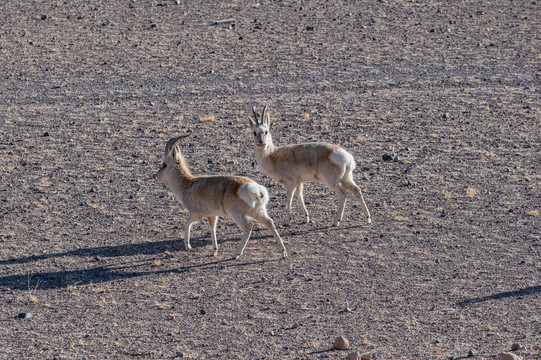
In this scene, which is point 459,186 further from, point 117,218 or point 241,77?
point 241,77

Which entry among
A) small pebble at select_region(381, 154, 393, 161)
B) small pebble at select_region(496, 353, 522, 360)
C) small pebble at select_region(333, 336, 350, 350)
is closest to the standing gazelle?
small pebble at select_region(381, 154, 393, 161)

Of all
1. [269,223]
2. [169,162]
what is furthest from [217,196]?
[169,162]

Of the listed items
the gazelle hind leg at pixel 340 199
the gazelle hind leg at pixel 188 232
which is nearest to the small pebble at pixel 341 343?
the gazelle hind leg at pixel 188 232

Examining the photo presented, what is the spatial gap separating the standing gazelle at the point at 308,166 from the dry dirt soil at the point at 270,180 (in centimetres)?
62

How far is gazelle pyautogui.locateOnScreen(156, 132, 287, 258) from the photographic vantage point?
473 inches

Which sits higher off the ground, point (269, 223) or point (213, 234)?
point (269, 223)

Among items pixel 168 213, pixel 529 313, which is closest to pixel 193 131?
pixel 168 213

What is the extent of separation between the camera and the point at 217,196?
1227 cm

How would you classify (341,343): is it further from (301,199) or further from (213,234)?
(301,199)

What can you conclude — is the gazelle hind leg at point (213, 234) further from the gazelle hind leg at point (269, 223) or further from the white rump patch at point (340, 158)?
the white rump patch at point (340, 158)

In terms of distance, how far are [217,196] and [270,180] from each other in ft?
12.8

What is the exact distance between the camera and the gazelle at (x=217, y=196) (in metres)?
12.0

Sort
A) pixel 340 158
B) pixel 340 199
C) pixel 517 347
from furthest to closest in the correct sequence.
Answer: pixel 340 199
pixel 340 158
pixel 517 347

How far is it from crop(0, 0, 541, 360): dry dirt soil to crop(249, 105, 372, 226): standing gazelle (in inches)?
24.4
